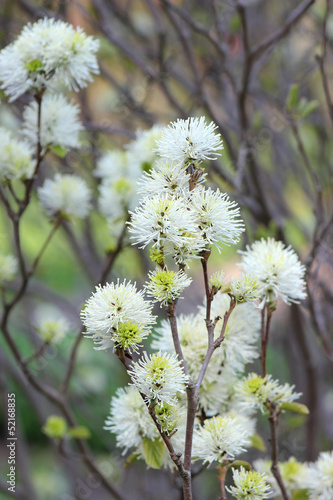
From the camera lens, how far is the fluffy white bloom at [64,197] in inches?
52.5

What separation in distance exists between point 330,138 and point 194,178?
2104 mm

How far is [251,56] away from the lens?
1.41m

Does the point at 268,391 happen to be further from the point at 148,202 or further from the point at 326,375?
the point at 326,375

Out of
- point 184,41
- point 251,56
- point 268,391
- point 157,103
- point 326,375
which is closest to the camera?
point 268,391

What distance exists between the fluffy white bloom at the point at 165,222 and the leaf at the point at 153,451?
1.05 ft

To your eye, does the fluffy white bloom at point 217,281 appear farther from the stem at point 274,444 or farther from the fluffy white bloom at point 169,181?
the stem at point 274,444

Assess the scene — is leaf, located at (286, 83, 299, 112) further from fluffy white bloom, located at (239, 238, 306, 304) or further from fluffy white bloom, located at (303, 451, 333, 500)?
fluffy white bloom, located at (303, 451, 333, 500)

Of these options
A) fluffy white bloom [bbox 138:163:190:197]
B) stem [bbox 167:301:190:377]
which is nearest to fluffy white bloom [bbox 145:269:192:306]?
stem [bbox 167:301:190:377]

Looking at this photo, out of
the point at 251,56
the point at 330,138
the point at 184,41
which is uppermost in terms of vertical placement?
the point at 330,138

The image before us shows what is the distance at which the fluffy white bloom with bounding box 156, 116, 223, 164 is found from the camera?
752mm

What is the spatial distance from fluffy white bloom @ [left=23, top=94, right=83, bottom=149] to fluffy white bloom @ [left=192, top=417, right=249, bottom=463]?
674mm

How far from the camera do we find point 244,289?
0.76 m

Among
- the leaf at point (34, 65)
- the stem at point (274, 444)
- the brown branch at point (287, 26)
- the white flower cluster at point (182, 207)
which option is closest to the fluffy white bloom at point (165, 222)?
the white flower cluster at point (182, 207)

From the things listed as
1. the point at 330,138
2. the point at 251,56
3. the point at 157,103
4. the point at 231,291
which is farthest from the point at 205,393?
the point at 157,103
